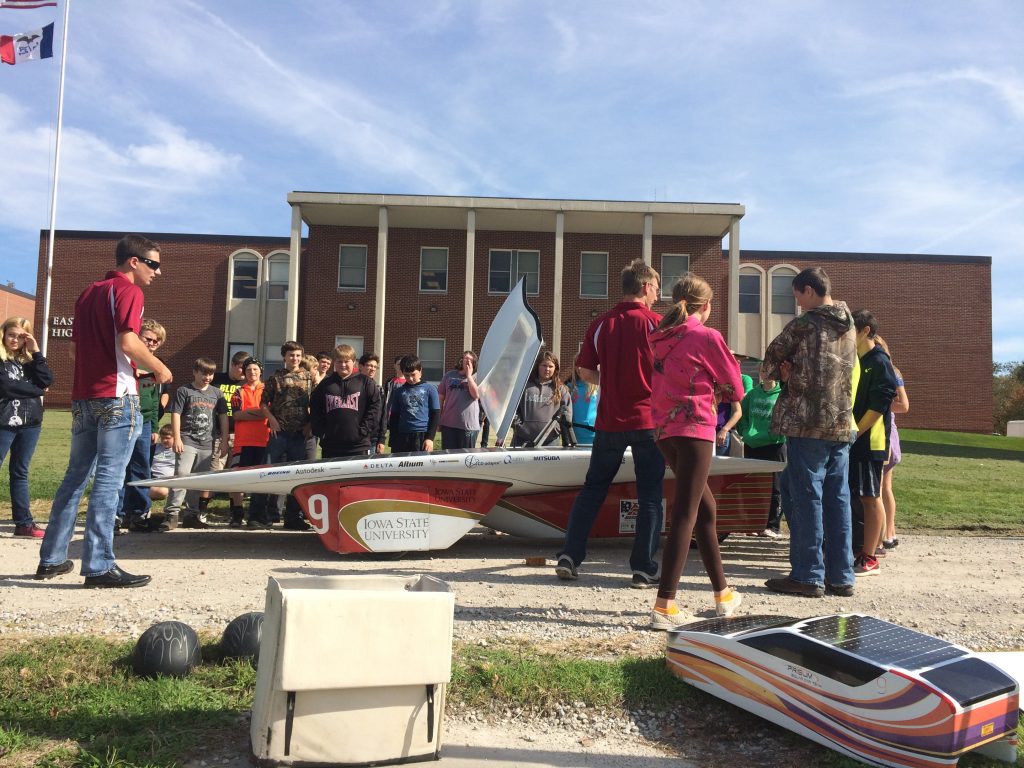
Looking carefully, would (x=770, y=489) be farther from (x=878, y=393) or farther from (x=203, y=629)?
(x=203, y=629)

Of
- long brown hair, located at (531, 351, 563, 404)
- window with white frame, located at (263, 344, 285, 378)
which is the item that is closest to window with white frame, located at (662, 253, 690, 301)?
window with white frame, located at (263, 344, 285, 378)

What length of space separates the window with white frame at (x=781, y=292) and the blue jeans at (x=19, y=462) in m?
27.1

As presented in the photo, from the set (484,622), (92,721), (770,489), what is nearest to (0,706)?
(92,721)

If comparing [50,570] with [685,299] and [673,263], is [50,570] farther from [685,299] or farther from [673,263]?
[673,263]

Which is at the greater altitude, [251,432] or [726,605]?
[251,432]

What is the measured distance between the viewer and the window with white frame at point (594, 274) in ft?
90.6

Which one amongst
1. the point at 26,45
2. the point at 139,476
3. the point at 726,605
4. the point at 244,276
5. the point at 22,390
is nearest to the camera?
the point at 726,605

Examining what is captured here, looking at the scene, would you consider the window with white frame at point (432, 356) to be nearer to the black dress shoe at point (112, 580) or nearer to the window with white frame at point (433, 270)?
the window with white frame at point (433, 270)

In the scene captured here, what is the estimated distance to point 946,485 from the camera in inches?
474

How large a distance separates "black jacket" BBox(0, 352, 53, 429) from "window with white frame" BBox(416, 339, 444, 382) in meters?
20.3

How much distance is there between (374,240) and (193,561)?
2282 cm

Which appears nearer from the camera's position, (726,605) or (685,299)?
(726,605)

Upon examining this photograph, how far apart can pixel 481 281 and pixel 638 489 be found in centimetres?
2307

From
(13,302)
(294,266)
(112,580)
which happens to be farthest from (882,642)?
(13,302)
